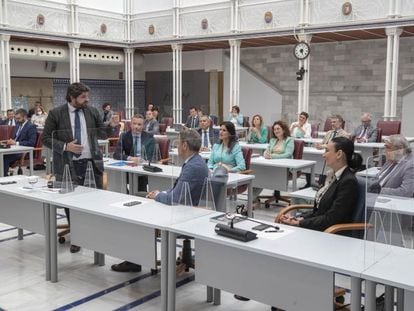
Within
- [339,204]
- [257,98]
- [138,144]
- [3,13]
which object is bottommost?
[339,204]

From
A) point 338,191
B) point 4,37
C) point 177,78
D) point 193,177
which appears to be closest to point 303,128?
point 193,177

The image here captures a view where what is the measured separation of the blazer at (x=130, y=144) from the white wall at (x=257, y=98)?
12368 millimetres

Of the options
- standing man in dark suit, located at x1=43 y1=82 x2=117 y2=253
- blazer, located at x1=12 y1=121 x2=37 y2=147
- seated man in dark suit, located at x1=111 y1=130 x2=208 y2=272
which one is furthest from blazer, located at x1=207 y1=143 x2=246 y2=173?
blazer, located at x1=12 y1=121 x2=37 y2=147

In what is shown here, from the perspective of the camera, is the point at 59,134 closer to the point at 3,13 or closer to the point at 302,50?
the point at 302,50

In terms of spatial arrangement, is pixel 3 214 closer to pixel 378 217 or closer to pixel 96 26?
pixel 378 217

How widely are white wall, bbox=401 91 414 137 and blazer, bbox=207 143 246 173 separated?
11082 mm

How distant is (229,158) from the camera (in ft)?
23.9

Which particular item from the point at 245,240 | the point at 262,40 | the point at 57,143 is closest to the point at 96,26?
the point at 262,40

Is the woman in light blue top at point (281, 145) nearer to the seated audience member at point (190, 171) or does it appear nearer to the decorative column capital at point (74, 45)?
the seated audience member at point (190, 171)

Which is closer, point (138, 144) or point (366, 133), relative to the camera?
point (138, 144)

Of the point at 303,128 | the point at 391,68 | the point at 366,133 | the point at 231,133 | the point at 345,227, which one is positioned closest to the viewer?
the point at 345,227

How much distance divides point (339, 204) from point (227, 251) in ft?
3.46

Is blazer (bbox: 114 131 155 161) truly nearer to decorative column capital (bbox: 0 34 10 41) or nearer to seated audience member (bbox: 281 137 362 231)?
seated audience member (bbox: 281 137 362 231)

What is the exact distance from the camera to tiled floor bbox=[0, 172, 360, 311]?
4512 mm
